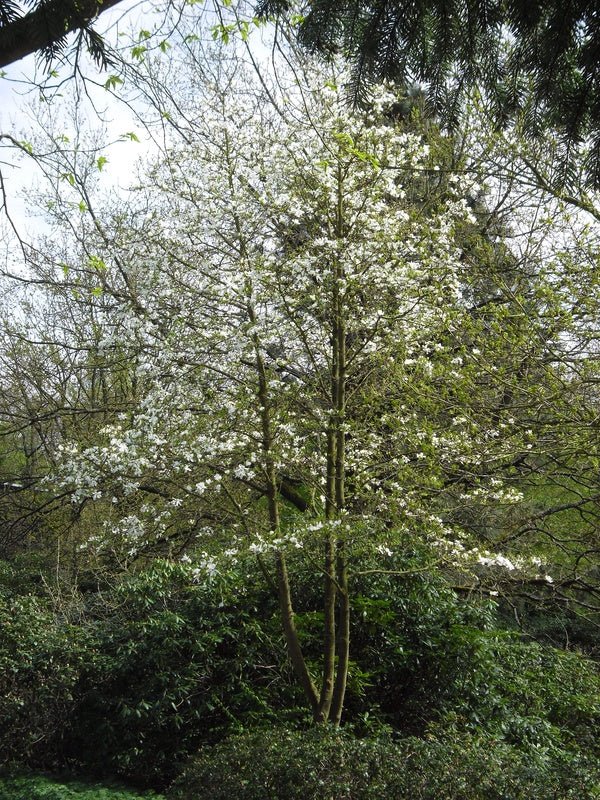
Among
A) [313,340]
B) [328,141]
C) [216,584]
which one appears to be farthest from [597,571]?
[328,141]

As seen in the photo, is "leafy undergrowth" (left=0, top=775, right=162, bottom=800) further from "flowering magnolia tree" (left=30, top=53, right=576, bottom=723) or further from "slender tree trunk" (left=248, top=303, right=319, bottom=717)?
"flowering magnolia tree" (left=30, top=53, right=576, bottom=723)

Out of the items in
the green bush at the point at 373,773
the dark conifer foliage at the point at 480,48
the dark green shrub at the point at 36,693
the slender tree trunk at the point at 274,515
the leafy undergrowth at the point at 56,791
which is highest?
the dark conifer foliage at the point at 480,48

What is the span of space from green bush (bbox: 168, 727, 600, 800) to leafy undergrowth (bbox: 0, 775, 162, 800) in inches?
32.9

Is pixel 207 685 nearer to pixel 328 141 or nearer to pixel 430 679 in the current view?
pixel 430 679

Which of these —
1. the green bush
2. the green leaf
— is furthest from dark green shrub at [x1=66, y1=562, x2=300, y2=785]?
the green leaf

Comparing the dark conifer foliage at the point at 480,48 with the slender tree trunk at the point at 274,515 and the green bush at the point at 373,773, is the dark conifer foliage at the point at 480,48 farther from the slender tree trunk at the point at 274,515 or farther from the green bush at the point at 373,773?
the green bush at the point at 373,773

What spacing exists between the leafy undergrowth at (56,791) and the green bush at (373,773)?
83 cm

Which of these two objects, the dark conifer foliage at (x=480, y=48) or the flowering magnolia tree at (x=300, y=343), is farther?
the flowering magnolia tree at (x=300, y=343)

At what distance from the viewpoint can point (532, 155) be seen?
6809mm

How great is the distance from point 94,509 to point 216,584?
358 centimetres

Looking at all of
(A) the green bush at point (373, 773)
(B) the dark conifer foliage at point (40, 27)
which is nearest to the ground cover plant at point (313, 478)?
(A) the green bush at point (373, 773)

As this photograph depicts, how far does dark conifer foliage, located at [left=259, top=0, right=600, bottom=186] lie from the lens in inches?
106

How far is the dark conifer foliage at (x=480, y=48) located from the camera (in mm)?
2684

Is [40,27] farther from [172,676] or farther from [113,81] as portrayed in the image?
[172,676]
